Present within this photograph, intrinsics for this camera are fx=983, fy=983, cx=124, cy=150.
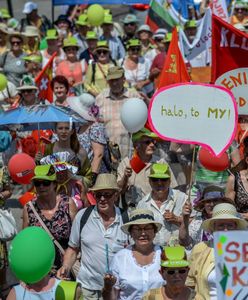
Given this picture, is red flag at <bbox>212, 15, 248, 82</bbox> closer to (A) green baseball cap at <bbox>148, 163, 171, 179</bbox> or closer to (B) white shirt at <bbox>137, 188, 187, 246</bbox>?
(A) green baseball cap at <bbox>148, 163, 171, 179</bbox>

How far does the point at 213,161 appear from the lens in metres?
9.25

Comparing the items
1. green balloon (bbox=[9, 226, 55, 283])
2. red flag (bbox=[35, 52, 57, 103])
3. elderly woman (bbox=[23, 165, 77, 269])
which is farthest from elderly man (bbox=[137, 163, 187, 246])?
red flag (bbox=[35, 52, 57, 103])

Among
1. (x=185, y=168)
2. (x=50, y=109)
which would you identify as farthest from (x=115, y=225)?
Answer: (x=185, y=168)

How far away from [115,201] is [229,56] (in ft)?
6.49

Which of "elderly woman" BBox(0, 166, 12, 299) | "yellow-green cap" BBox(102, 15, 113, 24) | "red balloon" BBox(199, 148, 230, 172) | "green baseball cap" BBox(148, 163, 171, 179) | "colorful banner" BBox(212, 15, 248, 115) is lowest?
"elderly woman" BBox(0, 166, 12, 299)

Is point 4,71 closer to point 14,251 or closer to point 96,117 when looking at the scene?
point 96,117

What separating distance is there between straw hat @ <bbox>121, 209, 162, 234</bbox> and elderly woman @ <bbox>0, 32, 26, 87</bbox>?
723cm

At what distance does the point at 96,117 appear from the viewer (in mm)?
11281

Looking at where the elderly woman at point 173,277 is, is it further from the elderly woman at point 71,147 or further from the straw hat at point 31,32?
the straw hat at point 31,32

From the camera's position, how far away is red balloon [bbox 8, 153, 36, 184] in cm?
960

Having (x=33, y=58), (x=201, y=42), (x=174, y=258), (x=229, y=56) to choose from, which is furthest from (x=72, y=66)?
(x=174, y=258)

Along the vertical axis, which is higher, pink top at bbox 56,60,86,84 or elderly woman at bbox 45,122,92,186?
elderly woman at bbox 45,122,92,186

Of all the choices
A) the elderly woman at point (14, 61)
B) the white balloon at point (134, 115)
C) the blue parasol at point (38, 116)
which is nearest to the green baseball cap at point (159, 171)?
the white balloon at point (134, 115)

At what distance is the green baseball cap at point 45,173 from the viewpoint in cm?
804
